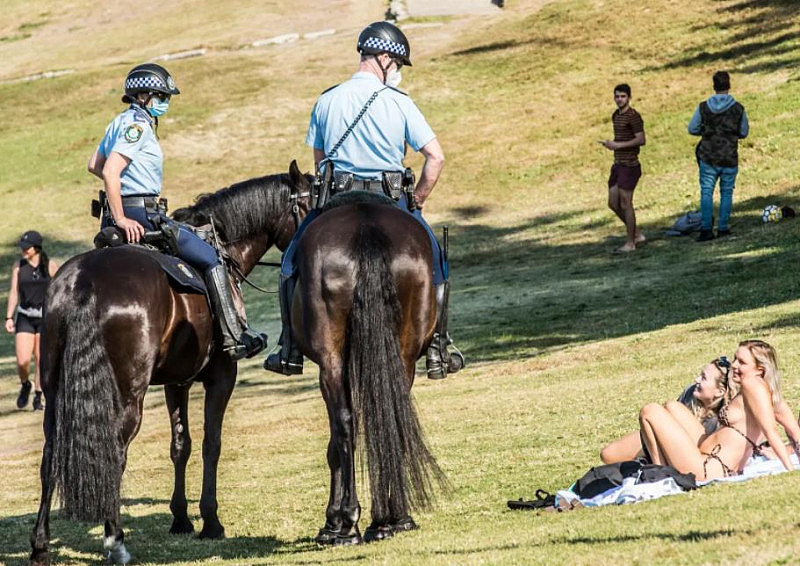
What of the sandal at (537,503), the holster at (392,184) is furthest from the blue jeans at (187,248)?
the sandal at (537,503)

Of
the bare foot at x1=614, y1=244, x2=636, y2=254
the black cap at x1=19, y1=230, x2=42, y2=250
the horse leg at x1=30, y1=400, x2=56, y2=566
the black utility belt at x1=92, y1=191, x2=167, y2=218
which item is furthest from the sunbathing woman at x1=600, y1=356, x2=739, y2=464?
the bare foot at x1=614, y1=244, x2=636, y2=254

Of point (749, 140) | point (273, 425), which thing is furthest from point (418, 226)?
point (749, 140)

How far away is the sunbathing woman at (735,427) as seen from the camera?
349 inches

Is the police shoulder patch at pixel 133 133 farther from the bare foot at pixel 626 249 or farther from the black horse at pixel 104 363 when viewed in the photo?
the bare foot at pixel 626 249

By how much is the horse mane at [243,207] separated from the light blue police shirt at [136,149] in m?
0.61

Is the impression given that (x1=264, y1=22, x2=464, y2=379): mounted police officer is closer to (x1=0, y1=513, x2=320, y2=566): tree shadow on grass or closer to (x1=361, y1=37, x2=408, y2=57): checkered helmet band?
(x1=361, y1=37, x2=408, y2=57): checkered helmet band

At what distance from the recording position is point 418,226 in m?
8.94

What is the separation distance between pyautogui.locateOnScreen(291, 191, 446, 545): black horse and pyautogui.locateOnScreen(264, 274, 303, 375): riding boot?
190 millimetres

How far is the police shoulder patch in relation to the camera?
9867 millimetres

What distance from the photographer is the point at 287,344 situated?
9.13 metres

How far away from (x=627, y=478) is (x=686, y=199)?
20332 millimetres

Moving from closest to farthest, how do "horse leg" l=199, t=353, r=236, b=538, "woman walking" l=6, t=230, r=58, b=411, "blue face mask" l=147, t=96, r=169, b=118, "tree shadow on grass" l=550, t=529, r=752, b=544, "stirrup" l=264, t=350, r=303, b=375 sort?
"tree shadow on grass" l=550, t=529, r=752, b=544 < "stirrup" l=264, t=350, r=303, b=375 < "blue face mask" l=147, t=96, r=169, b=118 < "horse leg" l=199, t=353, r=236, b=538 < "woman walking" l=6, t=230, r=58, b=411

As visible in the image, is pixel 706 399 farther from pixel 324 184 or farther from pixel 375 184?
pixel 324 184

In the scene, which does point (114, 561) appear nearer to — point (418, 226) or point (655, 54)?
point (418, 226)
